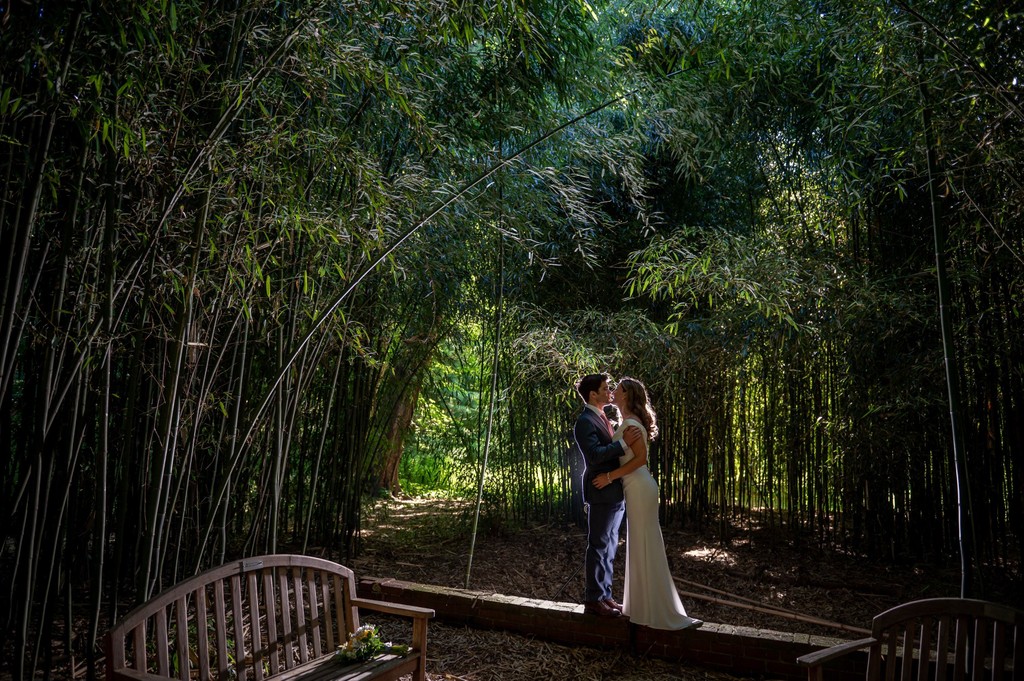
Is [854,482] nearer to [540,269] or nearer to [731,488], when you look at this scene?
Result: [731,488]

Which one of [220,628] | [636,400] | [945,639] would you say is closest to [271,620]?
[220,628]

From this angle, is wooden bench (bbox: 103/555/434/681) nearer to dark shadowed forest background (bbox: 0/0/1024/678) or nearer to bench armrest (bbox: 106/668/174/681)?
bench armrest (bbox: 106/668/174/681)

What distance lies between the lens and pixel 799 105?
419cm

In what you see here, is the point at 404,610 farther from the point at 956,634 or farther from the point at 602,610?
the point at 956,634

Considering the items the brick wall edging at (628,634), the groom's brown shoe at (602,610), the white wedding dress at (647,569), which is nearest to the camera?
the brick wall edging at (628,634)

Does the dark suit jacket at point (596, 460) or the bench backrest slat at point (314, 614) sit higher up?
the dark suit jacket at point (596, 460)

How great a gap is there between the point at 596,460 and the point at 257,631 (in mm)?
1532

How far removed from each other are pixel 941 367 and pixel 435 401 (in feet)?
12.3

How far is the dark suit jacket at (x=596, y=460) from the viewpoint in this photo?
3100 millimetres

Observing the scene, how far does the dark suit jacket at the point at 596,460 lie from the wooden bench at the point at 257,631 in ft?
3.36

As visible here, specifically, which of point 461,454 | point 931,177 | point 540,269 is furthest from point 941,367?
point 461,454

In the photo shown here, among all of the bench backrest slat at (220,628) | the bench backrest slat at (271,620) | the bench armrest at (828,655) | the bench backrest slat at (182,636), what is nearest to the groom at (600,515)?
the bench armrest at (828,655)

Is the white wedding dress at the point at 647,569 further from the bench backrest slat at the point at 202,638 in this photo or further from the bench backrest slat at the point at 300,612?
the bench backrest slat at the point at 202,638

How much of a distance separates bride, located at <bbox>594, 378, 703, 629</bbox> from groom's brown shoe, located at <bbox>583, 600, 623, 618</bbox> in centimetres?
6
